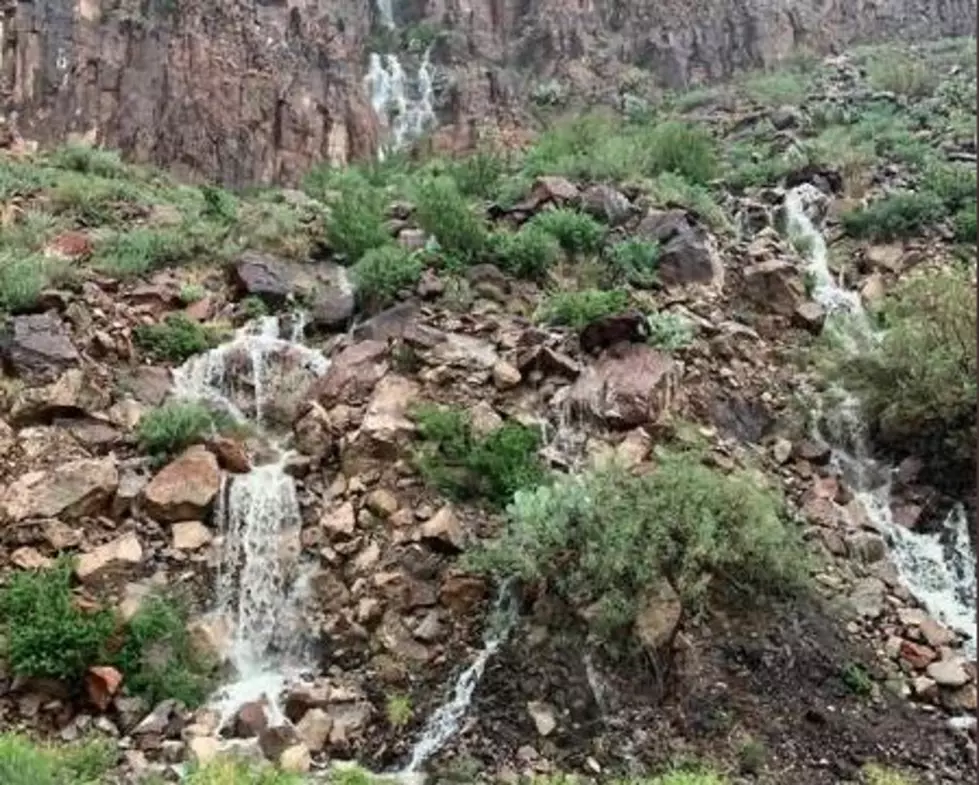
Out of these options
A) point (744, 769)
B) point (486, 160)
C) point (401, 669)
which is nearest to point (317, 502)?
point (401, 669)

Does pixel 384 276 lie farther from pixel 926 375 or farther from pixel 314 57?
pixel 314 57

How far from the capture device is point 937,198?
15.5 m

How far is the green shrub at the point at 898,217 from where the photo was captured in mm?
15258

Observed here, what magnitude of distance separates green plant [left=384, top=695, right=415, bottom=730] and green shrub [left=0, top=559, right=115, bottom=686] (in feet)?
7.32

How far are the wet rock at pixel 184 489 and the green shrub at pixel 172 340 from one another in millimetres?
2039

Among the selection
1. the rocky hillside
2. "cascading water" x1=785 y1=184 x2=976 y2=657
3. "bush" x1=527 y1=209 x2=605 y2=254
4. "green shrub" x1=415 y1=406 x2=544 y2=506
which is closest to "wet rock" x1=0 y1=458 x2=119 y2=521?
the rocky hillside

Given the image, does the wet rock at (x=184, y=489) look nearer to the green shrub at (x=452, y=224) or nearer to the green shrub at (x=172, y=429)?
the green shrub at (x=172, y=429)

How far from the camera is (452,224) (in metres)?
13.7

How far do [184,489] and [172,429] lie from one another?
2.22ft

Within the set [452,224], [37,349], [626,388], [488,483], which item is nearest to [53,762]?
[488,483]

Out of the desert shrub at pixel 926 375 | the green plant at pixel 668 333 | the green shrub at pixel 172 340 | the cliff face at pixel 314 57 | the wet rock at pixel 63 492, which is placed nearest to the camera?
the wet rock at pixel 63 492

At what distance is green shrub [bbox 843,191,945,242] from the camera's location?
15.3m

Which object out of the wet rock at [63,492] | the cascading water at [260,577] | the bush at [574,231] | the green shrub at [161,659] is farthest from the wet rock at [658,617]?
the bush at [574,231]

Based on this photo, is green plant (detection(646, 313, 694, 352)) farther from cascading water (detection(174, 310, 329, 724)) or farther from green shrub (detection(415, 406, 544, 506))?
cascading water (detection(174, 310, 329, 724))
